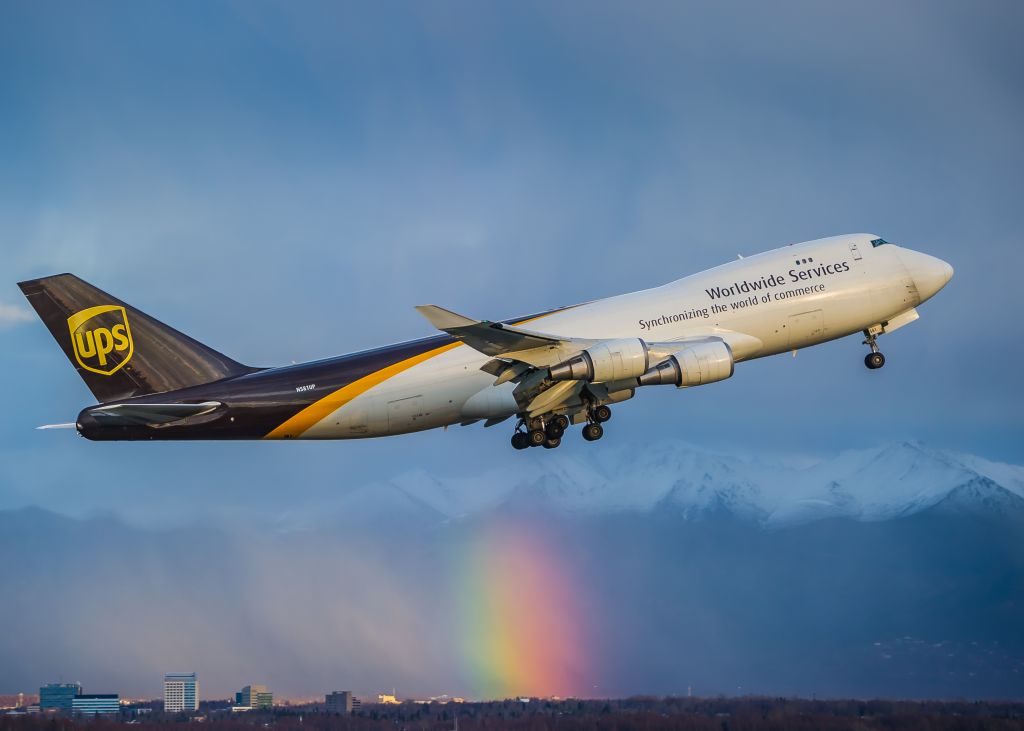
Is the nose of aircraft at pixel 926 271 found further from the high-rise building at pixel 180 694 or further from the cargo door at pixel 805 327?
the high-rise building at pixel 180 694

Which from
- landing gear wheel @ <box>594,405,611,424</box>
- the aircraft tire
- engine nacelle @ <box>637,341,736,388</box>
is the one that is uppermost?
engine nacelle @ <box>637,341,736,388</box>

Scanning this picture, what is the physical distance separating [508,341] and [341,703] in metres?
28.7

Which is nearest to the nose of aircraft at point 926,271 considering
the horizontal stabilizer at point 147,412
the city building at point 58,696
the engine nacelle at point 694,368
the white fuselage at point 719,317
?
the white fuselage at point 719,317

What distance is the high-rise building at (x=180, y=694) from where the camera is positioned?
2348 inches

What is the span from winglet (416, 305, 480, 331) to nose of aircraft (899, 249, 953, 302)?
746 inches

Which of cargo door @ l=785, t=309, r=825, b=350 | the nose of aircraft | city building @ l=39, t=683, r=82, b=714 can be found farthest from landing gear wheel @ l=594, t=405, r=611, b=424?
city building @ l=39, t=683, r=82, b=714

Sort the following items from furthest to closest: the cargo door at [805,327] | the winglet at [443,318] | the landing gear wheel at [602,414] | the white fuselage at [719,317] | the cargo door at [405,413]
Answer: the cargo door at [805,327] < the landing gear wheel at [602,414] < the white fuselage at [719,317] < the cargo door at [405,413] < the winglet at [443,318]

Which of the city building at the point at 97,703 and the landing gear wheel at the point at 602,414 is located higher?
the landing gear wheel at the point at 602,414

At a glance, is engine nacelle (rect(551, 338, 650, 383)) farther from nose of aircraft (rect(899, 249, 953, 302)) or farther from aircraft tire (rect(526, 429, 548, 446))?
nose of aircraft (rect(899, 249, 953, 302))

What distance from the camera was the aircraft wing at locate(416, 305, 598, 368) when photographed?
38.0 m

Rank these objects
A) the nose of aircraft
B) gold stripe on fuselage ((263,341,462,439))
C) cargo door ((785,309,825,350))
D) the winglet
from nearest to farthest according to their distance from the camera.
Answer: the winglet
gold stripe on fuselage ((263,341,462,439))
cargo door ((785,309,825,350))
the nose of aircraft

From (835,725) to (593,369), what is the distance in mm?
20002

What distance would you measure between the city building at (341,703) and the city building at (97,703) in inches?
411

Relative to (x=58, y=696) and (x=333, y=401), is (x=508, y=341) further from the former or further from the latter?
(x=58, y=696)
